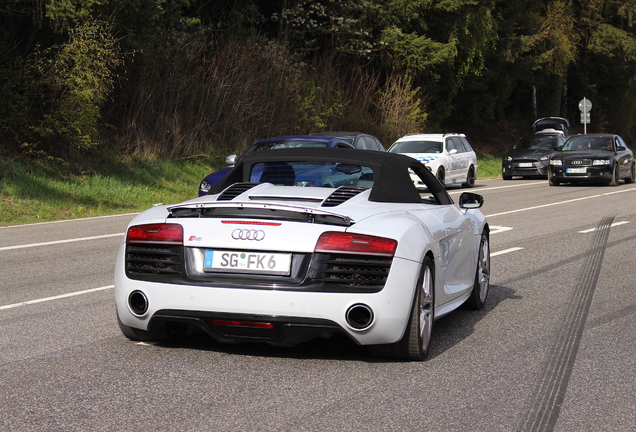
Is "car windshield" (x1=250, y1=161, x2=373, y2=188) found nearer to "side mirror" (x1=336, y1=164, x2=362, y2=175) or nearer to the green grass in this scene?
"side mirror" (x1=336, y1=164, x2=362, y2=175)

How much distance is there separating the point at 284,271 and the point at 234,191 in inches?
43.8

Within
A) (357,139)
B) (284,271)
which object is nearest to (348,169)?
(284,271)

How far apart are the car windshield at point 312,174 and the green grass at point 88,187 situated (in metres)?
10.7

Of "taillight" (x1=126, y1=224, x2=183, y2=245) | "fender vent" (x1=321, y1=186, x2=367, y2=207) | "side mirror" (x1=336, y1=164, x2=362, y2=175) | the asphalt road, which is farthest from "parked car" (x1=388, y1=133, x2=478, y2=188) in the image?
"taillight" (x1=126, y1=224, x2=183, y2=245)

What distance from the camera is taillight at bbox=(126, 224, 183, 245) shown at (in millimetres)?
5906

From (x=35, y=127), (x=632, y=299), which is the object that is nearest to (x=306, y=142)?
(x=35, y=127)

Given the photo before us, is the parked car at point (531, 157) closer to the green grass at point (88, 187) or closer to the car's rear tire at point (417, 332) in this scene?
the green grass at point (88, 187)

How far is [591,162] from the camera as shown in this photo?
27812 millimetres

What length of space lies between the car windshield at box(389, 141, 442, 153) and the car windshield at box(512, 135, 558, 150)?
7.18m

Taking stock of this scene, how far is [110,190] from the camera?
821 inches

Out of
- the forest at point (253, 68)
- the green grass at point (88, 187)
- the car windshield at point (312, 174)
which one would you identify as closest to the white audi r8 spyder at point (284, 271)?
the car windshield at point (312, 174)

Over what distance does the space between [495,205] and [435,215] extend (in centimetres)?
1398

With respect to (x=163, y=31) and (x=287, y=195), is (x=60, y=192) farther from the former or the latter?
(x=287, y=195)

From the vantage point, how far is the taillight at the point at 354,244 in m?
5.64
